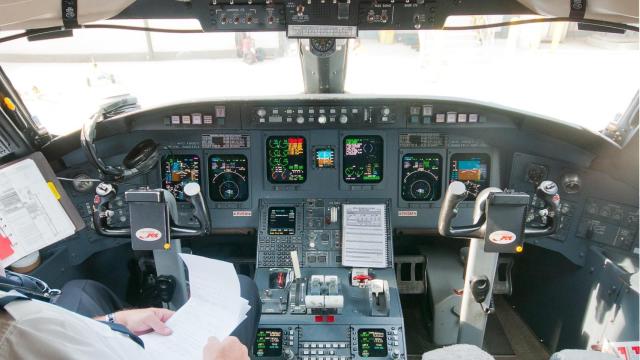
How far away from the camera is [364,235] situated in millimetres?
2811

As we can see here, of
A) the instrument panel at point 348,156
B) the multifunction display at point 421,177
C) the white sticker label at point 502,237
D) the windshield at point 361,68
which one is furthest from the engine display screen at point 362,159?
the white sticker label at point 502,237

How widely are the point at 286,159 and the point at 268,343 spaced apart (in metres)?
1.08

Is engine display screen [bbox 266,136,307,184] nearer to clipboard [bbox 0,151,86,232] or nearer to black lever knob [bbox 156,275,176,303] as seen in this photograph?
black lever knob [bbox 156,275,176,303]

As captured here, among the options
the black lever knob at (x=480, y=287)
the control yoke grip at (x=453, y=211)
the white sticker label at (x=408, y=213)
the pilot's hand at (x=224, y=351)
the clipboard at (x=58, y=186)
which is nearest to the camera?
the pilot's hand at (x=224, y=351)

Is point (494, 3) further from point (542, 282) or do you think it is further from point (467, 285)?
point (542, 282)

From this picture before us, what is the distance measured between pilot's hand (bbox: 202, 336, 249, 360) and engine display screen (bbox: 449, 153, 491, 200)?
195cm

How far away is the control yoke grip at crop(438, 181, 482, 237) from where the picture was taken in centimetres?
198

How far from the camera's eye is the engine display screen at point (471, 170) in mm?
2902

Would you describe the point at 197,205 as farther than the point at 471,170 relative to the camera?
No

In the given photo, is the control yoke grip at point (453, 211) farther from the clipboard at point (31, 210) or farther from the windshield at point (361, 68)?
the clipboard at point (31, 210)

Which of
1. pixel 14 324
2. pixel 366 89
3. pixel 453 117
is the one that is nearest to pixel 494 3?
pixel 453 117

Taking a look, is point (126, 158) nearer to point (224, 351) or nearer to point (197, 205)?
point (197, 205)

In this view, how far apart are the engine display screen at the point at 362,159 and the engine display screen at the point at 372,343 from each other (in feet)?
3.08

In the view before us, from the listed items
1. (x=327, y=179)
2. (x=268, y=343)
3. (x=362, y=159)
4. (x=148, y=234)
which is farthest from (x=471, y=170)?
(x=148, y=234)
